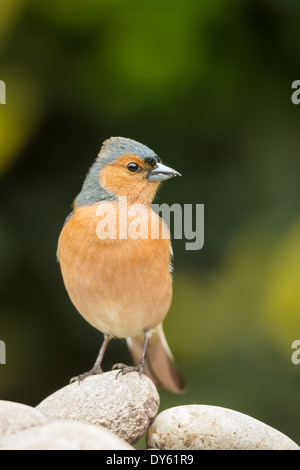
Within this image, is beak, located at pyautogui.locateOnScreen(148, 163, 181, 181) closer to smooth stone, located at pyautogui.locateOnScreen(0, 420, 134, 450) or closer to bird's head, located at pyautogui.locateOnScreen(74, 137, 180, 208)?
bird's head, located at pyautogui.locateOnScreen(74, 137, 180, 208)

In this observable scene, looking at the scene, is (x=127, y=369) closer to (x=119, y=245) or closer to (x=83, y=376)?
(x=83, y=376)

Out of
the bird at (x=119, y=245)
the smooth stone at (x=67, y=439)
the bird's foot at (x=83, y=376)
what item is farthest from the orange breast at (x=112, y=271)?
the smooth stone at (x=67, y=439)

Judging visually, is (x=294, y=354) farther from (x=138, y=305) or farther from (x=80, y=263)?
(x=80, y=263)

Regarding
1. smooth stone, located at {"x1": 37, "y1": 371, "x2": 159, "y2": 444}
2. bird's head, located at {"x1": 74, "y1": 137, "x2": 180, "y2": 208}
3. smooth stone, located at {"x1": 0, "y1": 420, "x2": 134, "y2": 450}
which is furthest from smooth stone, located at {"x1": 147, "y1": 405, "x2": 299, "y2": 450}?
bird's head, located at {"x1": 74, "y1": 137, "x2": 180, "y2": 208}

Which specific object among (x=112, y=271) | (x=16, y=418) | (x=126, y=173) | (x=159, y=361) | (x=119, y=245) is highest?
(x=126, y=173)

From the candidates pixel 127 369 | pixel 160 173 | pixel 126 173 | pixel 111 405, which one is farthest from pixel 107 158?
pixel 111 405
